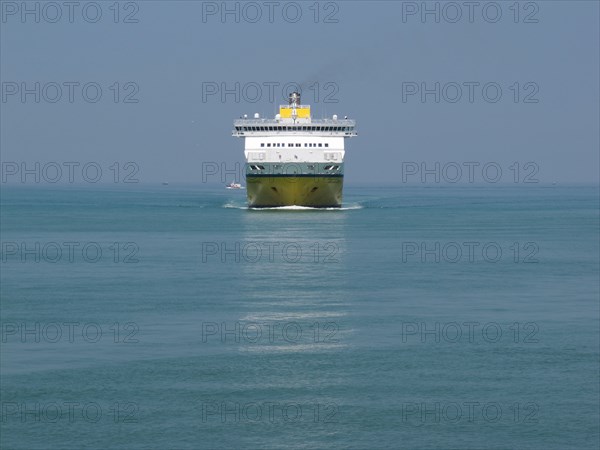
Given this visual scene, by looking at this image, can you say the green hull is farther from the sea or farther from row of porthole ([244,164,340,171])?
the sea

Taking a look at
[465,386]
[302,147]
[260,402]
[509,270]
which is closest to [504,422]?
[465,386]

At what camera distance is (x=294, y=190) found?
106875 mm

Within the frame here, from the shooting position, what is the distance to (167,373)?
3158 centimetres

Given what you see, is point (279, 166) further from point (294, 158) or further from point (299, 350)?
point (299, 350)

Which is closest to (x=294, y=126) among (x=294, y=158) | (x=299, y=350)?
(x=294, y=158)

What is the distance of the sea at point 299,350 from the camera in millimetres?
26562

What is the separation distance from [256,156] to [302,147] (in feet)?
14.9

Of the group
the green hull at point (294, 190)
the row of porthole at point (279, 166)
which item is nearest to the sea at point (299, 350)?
the row of porthole at point (279, 166)

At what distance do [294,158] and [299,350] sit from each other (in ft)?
236

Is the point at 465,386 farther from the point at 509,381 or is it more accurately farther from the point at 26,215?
the point at 26,215

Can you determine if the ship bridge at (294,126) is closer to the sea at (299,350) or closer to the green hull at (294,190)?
the green hull at (294,190)

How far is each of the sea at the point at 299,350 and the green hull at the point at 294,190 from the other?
35975 mm

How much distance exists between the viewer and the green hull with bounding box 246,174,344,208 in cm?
10594

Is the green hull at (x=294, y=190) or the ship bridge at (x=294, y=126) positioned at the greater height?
the ship bridge at (x=294, y=126)
